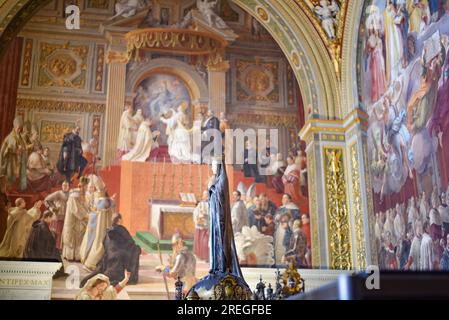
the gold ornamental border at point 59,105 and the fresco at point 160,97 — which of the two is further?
the fresco at point 160,97

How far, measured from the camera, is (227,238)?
791cm

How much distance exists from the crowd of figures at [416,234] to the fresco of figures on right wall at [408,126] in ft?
0.05

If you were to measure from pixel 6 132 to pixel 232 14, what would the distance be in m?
5.49

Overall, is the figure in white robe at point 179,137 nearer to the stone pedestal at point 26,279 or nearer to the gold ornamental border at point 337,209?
the gold ornamental border at point 337,209

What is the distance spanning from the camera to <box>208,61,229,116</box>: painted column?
12.0 metres

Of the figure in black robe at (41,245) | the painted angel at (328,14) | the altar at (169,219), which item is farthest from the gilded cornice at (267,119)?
the figure in black robe at (41,245)

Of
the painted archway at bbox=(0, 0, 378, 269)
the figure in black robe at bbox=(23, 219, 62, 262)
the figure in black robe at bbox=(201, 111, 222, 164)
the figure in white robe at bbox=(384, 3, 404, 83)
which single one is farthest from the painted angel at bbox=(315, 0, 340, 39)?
the figure in black robe at bbox=(23, 219, 62, 262)

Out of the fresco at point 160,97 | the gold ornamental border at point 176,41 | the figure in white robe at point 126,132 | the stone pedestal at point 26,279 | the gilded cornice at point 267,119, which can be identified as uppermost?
the gold ornamental border at point 176,41

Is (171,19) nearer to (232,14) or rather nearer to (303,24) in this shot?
(232,14)

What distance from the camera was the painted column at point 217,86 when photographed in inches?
474

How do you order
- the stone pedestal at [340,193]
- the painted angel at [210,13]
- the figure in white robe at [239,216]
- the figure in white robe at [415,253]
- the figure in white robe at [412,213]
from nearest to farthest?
1. the figure in white robe at [415,253]
2. the figure in white robe at [412,213]
3. the stone pedestal at [340,193]
4. the figure in white robe at [239,216]
5. the painted angel at [210,13]

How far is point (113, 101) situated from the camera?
11703 mm

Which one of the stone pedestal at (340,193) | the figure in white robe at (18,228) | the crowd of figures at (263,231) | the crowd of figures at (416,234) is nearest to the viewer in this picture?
the crowd of figures at (416,234)
